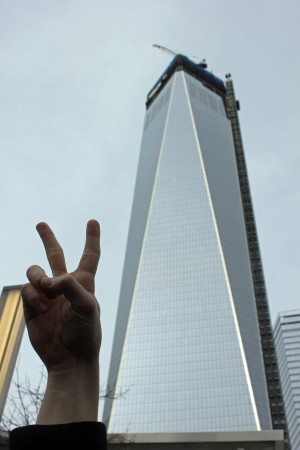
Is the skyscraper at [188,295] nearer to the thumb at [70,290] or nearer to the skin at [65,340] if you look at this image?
the skin at [65,340]

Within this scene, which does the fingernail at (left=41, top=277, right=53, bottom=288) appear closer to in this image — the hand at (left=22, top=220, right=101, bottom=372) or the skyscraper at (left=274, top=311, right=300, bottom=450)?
the hand at (left=22, top=220, right=101, bottom=372)

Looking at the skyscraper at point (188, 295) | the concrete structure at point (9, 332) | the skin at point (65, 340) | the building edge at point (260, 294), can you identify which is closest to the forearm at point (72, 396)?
the skin at point (65, 340)

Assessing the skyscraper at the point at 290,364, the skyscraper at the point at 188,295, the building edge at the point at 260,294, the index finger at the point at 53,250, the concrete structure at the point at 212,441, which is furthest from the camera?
the skyscraper at the point at 290,364

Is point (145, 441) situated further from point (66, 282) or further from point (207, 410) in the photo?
point (207, 410)

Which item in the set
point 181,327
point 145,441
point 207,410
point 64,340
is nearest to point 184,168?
point 181,327

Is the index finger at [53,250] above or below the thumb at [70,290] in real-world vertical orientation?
above

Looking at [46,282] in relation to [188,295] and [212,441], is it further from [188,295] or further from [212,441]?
[188,295]

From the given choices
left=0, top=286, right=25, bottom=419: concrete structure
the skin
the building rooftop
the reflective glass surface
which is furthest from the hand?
the building rooftop
